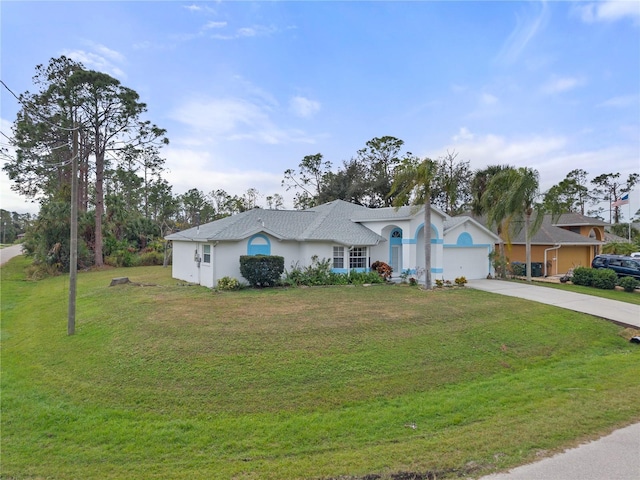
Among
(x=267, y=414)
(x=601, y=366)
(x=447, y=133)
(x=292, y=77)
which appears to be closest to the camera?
(x=267, y=414)

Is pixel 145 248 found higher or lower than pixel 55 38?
lower

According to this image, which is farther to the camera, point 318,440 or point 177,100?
point 177,100

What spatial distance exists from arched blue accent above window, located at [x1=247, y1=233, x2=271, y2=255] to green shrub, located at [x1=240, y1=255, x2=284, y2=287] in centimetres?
105

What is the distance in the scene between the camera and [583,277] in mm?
20625

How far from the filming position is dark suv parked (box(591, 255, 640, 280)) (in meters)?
20.8

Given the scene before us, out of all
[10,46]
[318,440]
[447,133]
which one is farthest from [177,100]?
[318,440]

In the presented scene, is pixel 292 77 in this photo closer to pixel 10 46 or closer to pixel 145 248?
pixel 10 46

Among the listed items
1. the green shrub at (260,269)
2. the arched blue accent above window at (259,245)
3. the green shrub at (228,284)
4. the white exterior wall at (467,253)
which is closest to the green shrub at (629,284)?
the white exterior wall at (467,253)

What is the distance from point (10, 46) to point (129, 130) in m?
19.5

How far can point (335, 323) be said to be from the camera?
10805mm

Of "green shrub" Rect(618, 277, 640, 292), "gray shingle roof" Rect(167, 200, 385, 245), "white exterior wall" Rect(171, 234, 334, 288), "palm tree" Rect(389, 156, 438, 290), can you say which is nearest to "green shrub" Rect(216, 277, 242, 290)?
"white exterior wall" Rect(171, 234, 334, 288)

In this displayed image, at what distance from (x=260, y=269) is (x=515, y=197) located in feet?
47.4

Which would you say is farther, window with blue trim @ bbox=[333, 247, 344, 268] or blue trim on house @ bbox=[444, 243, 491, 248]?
blue trim on house @ bbox=[444, 243, 491, 248]

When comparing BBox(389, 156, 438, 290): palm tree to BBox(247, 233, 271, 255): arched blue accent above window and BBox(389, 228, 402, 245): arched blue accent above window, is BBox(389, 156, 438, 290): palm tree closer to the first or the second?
BBox(389, 228, 402, 245): arched blue accent above window
